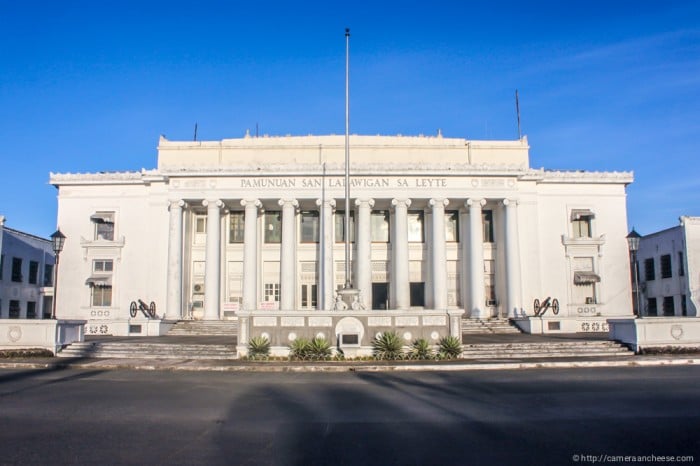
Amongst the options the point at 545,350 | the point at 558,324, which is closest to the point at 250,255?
the point at 558,324

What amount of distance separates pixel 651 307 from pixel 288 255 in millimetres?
29601

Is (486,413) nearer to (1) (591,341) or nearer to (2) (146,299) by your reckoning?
(1) (591,341)

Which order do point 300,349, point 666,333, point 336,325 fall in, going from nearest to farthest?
point 300,349
point 336,325
point 666,333

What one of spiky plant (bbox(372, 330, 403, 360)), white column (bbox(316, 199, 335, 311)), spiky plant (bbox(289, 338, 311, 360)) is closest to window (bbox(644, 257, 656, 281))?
white column (bbox(316, 199, 335, 311))

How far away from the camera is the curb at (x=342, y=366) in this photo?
19.1m

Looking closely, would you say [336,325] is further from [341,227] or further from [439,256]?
[341,227]

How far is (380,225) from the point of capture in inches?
1650

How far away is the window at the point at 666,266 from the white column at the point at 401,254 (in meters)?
20.2

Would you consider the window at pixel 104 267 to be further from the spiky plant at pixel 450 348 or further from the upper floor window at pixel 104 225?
the spiky plant at pixel 450 348

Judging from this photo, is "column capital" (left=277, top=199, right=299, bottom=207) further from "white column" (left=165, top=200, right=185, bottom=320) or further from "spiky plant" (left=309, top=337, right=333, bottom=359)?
"spiky plant" (left=309, top=337, right=333, bottom=359)

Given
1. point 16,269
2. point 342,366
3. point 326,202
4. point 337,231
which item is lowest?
point 342,366

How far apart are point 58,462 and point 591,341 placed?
22.9 meters

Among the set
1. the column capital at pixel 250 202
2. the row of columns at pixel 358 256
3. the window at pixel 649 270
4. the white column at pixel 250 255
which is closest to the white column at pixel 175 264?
the row of columns at pixel 358 256

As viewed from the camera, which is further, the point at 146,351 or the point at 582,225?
the point at 582,225
